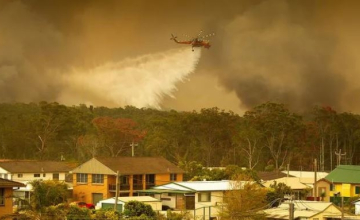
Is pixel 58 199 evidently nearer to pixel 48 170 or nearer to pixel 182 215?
pixel 182 215

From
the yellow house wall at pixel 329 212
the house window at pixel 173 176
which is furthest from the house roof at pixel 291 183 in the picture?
the yellow house wall at pixel 329 212

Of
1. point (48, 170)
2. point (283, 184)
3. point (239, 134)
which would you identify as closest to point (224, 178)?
point (283, 184)

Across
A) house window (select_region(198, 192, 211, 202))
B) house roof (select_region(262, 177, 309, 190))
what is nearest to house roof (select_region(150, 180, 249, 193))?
house window (select_region(198, 192, 211, 202))

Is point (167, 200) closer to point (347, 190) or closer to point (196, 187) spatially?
point (196, 187)

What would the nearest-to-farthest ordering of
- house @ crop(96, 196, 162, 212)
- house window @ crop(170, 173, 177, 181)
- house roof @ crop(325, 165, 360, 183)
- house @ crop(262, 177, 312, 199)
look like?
house @ crop(96, 196, 162, 212)
house @ crop(262, 177, 312, 199)
house window @ crop(170, 173, 177, 181)
house roof @ crop(325, 165, 360, 183)

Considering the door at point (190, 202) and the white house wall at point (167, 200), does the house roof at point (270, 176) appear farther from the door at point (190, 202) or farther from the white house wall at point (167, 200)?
the white house wall at point (167, 200)

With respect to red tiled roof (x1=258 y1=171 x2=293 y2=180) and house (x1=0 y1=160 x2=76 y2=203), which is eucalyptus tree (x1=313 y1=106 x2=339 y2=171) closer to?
red tiled roof (x1=258 y1=171 x2=293 y2=180)
